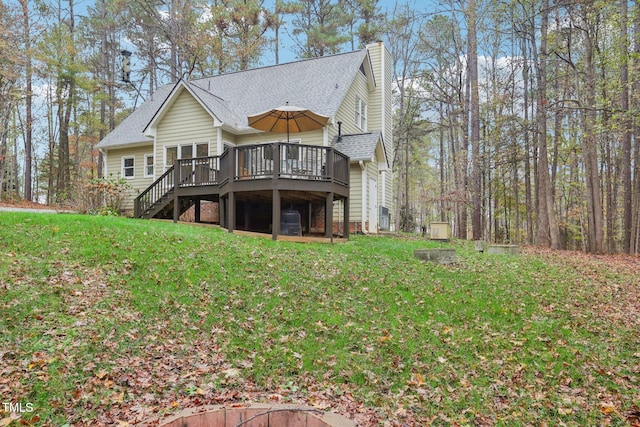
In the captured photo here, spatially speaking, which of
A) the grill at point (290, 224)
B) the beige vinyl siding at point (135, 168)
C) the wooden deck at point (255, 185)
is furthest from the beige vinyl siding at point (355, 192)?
the beige vinyl siding at point (135, 168)

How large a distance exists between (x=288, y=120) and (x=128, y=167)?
9.49m

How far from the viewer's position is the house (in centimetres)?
1120

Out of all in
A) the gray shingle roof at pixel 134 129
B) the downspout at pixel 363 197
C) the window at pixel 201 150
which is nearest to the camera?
the downspout at pixel 363 197

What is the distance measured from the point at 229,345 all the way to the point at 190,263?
2.73 m

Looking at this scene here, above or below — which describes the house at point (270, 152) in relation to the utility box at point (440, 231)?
above

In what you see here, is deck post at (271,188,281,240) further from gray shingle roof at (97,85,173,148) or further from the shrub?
gray shingle roof at (97,85,173,148)

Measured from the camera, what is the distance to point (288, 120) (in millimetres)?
12617

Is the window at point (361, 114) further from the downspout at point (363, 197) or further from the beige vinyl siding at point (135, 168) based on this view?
the beige vinyl siding at point (135, 168)

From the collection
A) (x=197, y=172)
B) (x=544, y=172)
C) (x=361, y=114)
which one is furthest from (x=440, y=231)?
(x=197, y=172)

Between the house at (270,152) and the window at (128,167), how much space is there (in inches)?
2.0

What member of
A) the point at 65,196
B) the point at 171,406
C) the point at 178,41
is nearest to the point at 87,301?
the point at 171,406

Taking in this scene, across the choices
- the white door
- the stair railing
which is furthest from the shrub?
the white door

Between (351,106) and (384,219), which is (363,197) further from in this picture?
(351,106)

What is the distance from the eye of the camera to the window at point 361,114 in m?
18.1
